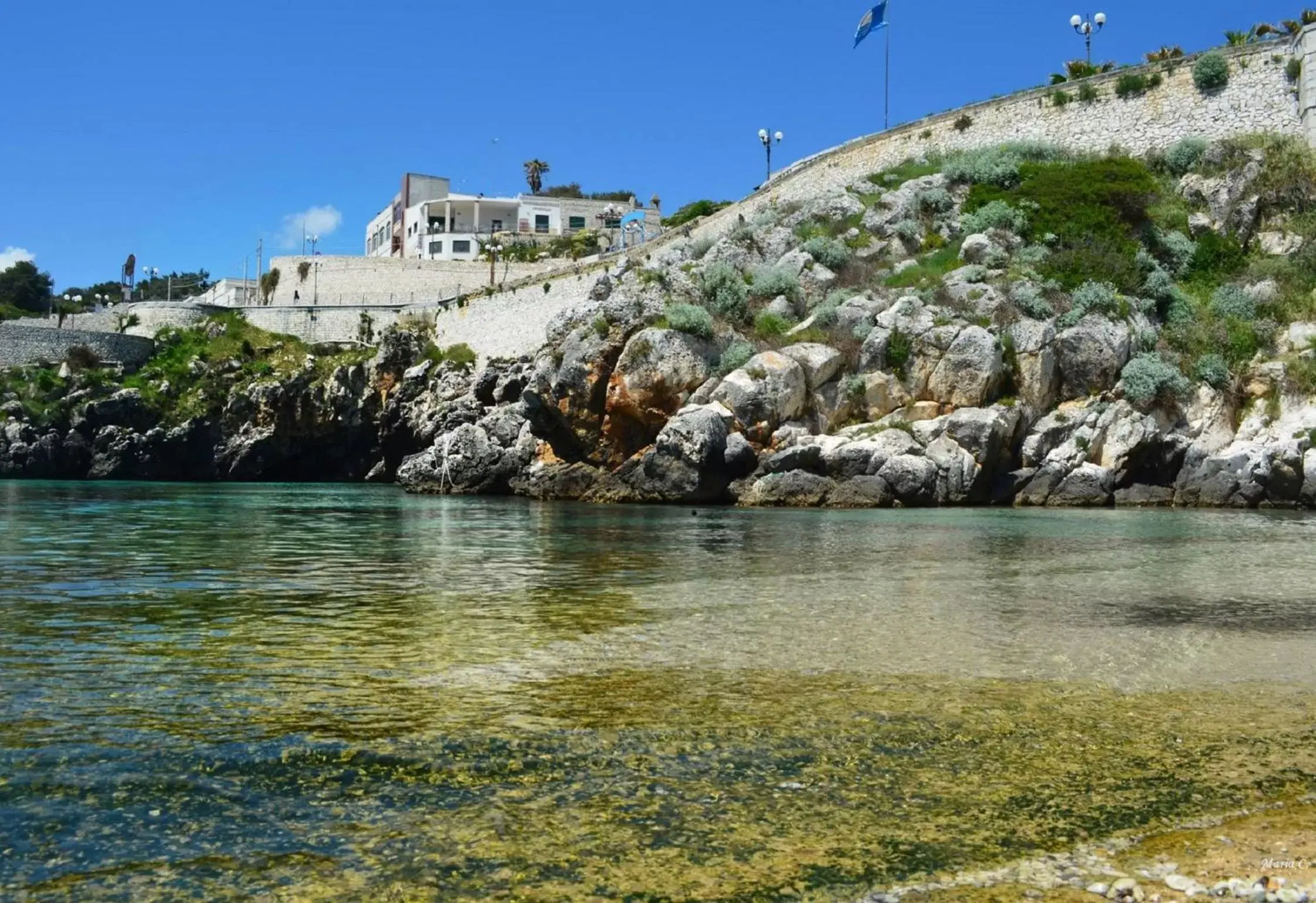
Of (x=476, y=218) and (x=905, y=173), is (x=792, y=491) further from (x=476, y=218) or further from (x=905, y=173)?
(x=476, y=218)

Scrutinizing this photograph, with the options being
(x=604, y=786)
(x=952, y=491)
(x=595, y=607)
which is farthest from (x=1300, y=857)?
(x=952, y=491)

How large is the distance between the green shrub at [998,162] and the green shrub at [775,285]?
8.91m

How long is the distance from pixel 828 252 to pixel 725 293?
4866 millimetres

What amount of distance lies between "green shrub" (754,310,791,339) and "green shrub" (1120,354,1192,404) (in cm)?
1011

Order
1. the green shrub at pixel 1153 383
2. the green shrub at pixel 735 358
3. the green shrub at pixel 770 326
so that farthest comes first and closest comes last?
the green shrub at pixel 770 326 < the green shrub at pixel 735 358 < the green shrub at pixel 1153 383

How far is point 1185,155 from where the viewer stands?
38.7 meters

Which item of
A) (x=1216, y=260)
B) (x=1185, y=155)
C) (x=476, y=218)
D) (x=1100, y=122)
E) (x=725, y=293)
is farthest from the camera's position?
(x=476, y=218)

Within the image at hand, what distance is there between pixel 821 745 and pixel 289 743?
287cm

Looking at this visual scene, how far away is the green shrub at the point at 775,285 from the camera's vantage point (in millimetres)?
36562

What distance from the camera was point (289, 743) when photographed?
5.91 meters

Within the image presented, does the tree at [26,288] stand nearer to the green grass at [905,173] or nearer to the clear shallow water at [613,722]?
the green grass at [905,173]

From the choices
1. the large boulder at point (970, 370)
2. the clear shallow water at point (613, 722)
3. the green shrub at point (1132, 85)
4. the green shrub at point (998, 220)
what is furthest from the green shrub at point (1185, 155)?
the clear shallow water at point (613, 722)

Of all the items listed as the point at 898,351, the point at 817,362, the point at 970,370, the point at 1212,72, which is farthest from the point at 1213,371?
the point at 1212,72

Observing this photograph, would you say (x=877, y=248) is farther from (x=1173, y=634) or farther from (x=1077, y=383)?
(x=1173, y=634)
